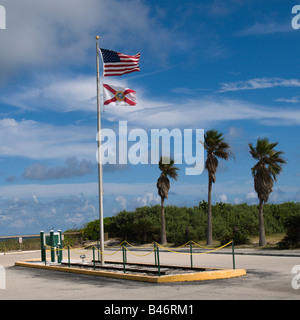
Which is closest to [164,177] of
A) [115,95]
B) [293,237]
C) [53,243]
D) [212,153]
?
[212,153]

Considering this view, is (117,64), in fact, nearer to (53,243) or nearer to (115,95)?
(115,95)

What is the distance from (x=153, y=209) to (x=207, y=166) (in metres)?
13.7

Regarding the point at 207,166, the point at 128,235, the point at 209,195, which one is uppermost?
the point at 207,166

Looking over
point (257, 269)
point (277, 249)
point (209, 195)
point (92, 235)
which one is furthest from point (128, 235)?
point (257, 269)

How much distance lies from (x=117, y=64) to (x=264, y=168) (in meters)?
15.5

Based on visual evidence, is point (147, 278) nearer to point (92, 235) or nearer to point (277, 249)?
point (277, 249)

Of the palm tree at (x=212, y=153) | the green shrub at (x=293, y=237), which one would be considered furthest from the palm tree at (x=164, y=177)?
the green shrub at (x=293, y=237)

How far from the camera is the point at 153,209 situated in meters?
47.7

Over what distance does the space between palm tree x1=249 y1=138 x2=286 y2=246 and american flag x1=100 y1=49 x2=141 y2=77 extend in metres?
14.4

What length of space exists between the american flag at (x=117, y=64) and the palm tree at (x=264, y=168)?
14356mm

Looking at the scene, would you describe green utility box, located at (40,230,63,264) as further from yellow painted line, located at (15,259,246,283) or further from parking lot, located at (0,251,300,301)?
yellow painted line, located at (15,259,246,283)

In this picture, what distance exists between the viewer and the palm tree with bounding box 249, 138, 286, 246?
3125cm

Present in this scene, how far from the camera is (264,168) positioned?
3138cm
